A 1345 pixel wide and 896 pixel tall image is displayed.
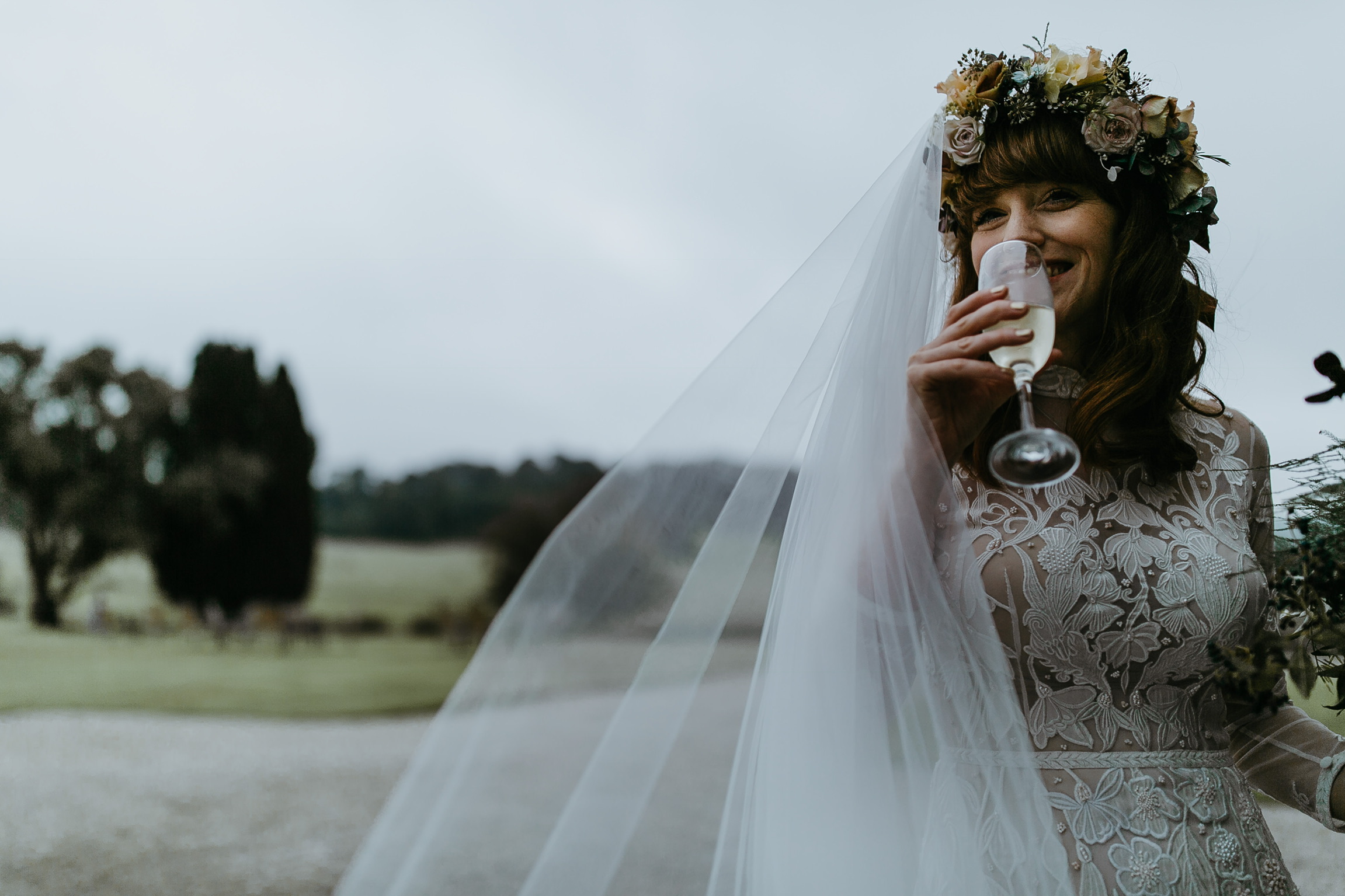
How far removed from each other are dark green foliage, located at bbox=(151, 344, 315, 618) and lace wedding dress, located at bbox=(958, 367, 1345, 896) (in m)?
12.3

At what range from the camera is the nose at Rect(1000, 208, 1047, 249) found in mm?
1356

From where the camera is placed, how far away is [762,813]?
3.24 feet

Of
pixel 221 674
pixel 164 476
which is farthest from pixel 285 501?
pixel 221 674

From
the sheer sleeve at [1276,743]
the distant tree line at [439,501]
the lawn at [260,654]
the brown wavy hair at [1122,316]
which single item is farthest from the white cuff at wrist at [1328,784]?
the lawn at [260,654]

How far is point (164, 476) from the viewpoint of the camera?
11.5 meters

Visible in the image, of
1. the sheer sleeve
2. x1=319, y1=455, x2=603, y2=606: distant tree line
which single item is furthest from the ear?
x1=319, y1=455, x2=603, y2=606: distant tree line

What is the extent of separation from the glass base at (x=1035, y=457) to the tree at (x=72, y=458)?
1255cm

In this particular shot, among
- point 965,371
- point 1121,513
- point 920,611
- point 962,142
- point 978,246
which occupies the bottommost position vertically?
point 920,611

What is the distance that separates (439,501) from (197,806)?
5429 millimetres

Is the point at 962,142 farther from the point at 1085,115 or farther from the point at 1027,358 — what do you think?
the point at 1027,358

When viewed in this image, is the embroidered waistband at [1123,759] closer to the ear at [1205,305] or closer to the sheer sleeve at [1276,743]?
Result: the sheer sleeve at [1276,743]

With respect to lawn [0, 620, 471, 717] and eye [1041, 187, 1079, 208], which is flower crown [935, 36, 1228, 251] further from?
lawn [0, 620, 471, 717]

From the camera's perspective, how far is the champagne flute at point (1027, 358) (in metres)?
0.94

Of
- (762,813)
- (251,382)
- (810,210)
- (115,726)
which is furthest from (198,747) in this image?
(762,813)
